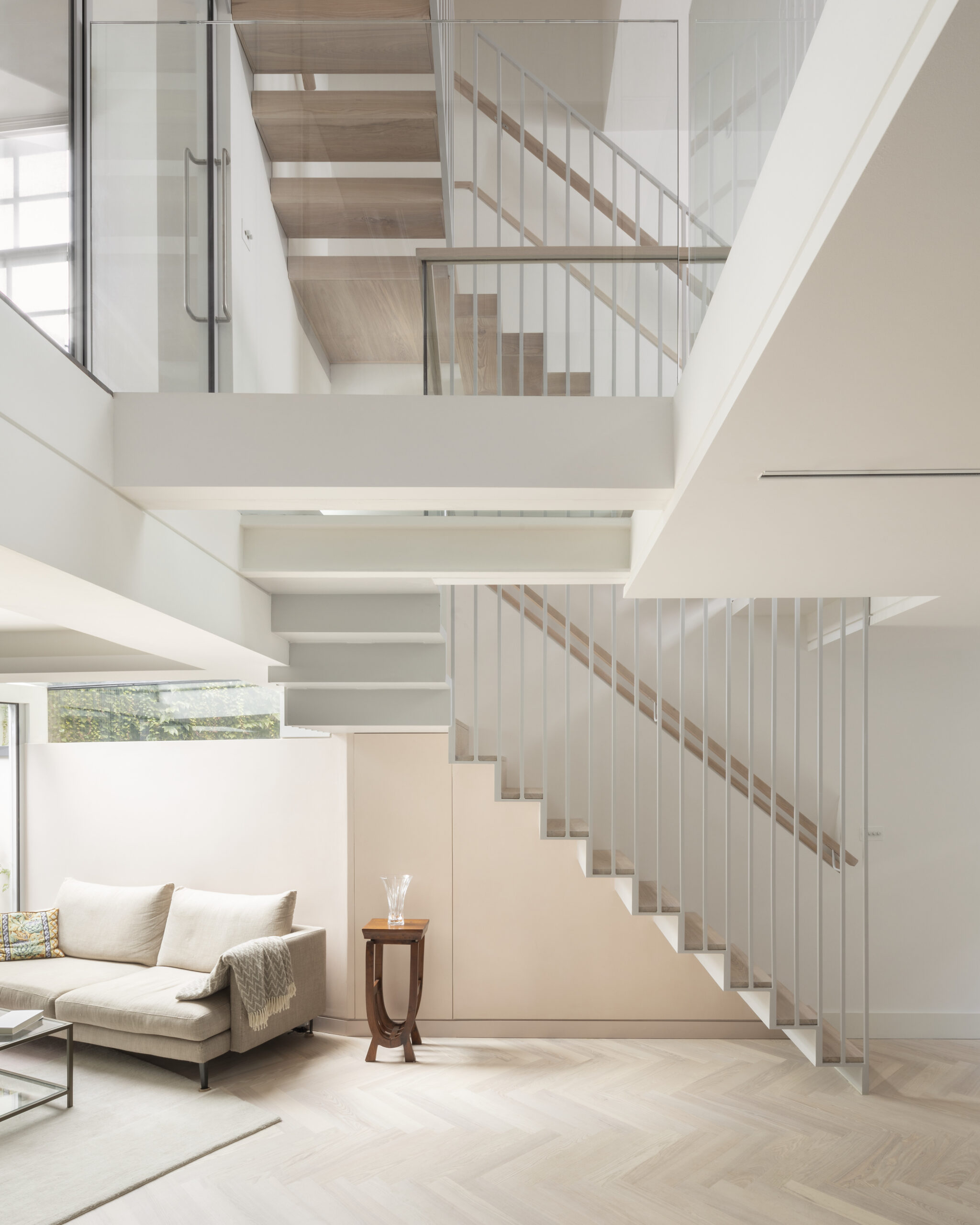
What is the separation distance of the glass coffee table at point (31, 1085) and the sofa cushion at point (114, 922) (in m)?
0.93

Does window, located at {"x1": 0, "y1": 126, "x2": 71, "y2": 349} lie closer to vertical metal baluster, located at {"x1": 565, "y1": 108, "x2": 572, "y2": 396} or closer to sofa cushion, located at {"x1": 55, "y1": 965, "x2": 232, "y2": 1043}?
vertical metal baluster, located at {"x1": 565, "y1": 108, "x2": 572, "y2": 396}

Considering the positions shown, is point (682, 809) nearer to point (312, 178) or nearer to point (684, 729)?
point (684, 729)

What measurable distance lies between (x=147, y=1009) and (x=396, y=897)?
4.40 ft

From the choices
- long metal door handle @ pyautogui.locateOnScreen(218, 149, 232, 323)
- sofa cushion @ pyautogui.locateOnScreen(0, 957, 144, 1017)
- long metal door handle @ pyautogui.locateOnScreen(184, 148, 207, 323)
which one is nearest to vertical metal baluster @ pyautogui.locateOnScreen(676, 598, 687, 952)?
long metal door handle @ pyautogui.locateOnScreen(218, 149, 232, 323)

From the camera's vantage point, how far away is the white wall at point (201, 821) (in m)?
5.45

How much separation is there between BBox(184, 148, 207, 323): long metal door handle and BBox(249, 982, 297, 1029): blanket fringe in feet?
11.7

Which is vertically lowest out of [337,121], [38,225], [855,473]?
[855,473]

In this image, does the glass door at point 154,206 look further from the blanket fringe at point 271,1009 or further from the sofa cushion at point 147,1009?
the blanket fringe at point 271,1009

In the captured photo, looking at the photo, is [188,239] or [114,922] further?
[114,922]

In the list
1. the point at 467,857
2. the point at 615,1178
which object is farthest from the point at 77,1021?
the point at 615,1178

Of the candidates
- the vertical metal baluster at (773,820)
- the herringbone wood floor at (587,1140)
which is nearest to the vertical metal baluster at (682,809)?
the vertical metal baluster at (773,820)

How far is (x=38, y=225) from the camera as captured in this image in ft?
5.78

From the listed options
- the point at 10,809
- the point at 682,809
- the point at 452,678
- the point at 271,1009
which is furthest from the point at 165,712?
the point at 682,809

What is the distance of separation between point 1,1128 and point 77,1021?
802 millimetres
